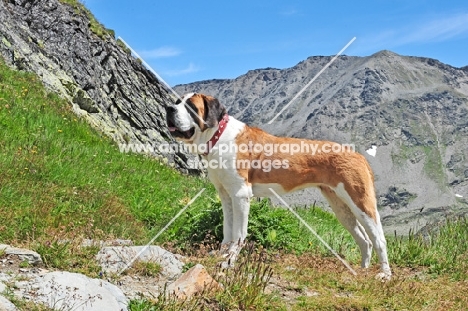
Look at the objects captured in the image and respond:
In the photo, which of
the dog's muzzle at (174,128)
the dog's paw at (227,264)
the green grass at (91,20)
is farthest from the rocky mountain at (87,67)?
the dog's paw at (227,264)

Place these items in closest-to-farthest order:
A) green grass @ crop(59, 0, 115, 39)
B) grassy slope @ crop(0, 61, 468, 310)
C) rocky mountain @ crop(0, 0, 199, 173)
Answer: grassy slope @ crop(0, 61, 468, 310), rocky mountain @ crop(0, 0, 199, 173), green grass @ crop(59, 0, 115, 39)

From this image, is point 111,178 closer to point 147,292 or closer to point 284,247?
point 284,247

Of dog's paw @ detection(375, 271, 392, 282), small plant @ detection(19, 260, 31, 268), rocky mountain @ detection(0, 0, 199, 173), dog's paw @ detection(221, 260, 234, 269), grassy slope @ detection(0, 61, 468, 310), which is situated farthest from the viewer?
rocky mountain @ detection(0, 0, 199, 173)

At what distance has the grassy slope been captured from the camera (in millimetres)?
5965

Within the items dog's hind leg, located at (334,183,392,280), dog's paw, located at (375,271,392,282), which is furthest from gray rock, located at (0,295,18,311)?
dog's hind leg, located at (334,183,392,280)

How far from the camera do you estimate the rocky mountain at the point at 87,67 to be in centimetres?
1902

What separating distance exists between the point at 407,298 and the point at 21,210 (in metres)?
5.11

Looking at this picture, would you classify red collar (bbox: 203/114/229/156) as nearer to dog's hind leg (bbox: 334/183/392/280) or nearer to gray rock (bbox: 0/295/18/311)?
dog's hind leg (bbox: 334/183/392/280)

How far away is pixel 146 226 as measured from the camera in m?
9.30

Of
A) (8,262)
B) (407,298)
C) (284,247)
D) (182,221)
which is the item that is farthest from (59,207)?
(407,298)

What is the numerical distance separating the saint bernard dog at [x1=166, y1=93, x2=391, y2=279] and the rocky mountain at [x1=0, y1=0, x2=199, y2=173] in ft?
36.4

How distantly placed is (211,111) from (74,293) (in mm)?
3263

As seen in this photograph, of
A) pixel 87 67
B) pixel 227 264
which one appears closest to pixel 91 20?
pixel 87 67

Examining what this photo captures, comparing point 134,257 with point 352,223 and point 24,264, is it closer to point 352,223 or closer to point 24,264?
point 24,264
